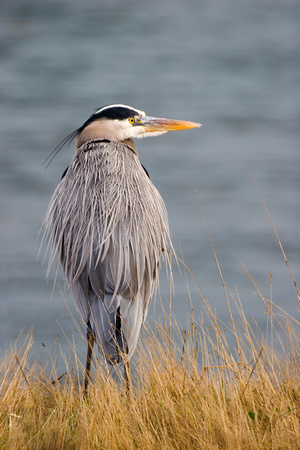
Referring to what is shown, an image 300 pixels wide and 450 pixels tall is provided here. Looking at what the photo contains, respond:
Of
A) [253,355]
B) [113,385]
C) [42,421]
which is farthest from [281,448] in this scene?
[42,421]

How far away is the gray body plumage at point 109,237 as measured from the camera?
9.61 feet

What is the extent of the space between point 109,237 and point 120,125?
103 centimetres

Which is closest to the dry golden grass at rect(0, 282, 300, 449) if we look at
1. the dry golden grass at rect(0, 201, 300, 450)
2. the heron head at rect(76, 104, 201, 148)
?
the dry golden grass at rect(0, 201, 300, 450)

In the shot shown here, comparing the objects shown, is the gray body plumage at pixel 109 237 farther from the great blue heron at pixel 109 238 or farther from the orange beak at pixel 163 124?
the orange beak at pixel 163 124

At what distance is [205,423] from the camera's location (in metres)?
2.05

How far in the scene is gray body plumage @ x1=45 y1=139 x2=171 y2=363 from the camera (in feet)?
9.61

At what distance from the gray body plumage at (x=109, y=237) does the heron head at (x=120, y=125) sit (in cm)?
17

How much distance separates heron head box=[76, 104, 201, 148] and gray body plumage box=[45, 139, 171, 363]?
17 cm

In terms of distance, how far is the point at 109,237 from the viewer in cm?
300

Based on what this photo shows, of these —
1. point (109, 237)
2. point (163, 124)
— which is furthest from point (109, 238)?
point (163, 124)

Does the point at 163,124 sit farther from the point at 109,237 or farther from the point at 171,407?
the point at 171,407

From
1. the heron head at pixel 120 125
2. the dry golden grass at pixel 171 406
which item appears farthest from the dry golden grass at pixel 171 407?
the heron head at pixel 120 125

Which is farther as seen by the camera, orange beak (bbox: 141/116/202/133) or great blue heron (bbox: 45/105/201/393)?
orange beak (bbox: 141/116/202/133)

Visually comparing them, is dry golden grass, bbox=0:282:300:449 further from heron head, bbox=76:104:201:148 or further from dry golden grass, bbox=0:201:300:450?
heron head, bbox=76:104:201:148
